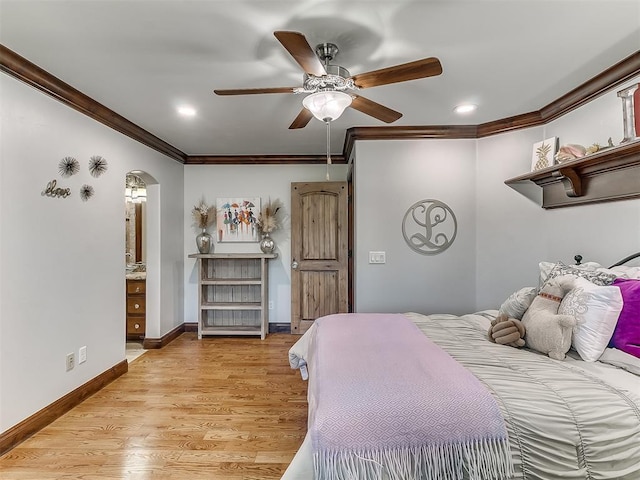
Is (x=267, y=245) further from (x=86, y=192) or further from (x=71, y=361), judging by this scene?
(x=71, y=361)

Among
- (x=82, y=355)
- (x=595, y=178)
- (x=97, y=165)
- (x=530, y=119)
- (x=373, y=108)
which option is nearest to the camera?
(x=373, y=108)

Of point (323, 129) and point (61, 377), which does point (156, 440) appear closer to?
point (61, 377)

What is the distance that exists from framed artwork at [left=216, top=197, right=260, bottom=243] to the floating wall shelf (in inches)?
125

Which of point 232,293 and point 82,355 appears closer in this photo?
point 82,355

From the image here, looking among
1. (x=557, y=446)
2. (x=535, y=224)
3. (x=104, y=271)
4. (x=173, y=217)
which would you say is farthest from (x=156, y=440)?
(x=535, y=224)

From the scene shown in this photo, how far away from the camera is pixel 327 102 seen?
1898 millimetres

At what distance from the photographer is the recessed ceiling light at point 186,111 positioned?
2914 mm

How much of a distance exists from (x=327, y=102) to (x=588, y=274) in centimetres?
176

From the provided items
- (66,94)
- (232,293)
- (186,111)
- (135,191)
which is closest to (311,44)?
(186,111)

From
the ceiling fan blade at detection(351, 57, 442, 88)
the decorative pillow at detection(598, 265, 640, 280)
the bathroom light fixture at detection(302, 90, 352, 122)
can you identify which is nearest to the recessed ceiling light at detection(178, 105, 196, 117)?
the bathroom light fixture at detection(302, 90, 352, 122)

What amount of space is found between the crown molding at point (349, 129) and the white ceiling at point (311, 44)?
0.08 metres

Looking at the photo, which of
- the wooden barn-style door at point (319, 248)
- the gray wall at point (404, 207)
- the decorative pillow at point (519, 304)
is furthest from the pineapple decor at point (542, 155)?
the wooden barn-style door at point (319, 248)

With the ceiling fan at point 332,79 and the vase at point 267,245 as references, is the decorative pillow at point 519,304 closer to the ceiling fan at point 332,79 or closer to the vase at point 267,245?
the ceiling fan at point 332,79

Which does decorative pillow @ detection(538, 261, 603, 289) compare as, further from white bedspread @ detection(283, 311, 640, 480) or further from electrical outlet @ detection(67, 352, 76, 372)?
electrical outlet @ detection(67, 352, 76, 372)
